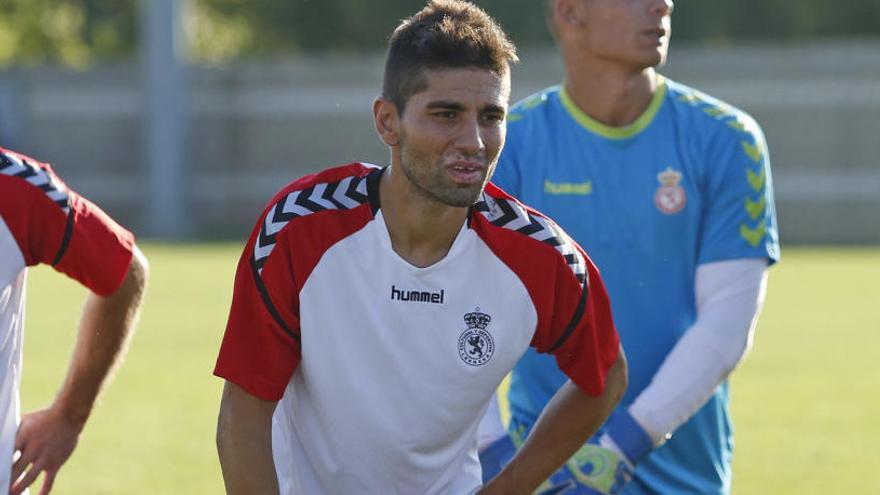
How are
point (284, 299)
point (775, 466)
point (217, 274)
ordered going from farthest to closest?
point (217, 274) < point (775, 466) < point (284, 299)

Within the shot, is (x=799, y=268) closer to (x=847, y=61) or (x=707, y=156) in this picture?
(x=847, y=61)

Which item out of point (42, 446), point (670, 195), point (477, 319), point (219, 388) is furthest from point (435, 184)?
point (219, 388)

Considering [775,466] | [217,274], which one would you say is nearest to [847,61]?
[217,274]

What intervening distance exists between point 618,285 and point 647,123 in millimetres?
546

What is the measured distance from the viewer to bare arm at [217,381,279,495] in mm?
4090

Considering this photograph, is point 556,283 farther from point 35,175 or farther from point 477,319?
point 35,175

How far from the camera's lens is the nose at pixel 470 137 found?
13.2 feet

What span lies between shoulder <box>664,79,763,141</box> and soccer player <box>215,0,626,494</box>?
121 centimetres

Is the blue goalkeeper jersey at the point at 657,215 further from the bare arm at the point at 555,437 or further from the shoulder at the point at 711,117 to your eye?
the bare arm at the point at 555,437

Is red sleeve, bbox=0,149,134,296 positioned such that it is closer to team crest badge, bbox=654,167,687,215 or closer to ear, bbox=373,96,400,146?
ear, bbox=373,96,400,146

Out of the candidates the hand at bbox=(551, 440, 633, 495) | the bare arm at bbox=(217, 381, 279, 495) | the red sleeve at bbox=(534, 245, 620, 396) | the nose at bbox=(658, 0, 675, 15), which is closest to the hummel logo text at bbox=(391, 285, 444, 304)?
the red sleeve at bbox=(534, 245, 620, 396)

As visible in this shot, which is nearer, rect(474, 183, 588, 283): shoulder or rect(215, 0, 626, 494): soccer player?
rect(215, 0, 626, 494): soccer player

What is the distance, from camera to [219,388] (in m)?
15.1

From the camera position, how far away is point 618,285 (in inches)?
215
